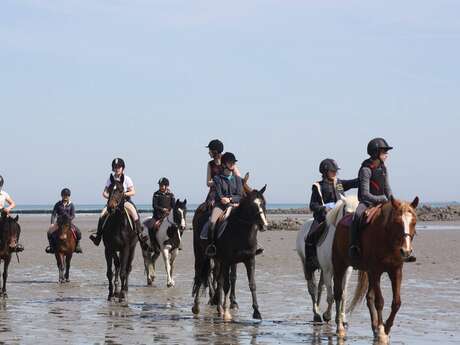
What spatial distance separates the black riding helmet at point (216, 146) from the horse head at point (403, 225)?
197 inches

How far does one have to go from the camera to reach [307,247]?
14.7 m

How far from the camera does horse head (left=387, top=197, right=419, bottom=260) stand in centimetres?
1141

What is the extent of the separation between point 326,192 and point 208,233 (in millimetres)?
2182

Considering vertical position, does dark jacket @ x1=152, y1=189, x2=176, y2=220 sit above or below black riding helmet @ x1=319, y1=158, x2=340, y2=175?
below

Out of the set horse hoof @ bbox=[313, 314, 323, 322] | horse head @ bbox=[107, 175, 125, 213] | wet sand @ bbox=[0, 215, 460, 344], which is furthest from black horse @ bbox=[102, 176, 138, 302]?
horse hoof @ bbox=[313, 314, 323, 322]

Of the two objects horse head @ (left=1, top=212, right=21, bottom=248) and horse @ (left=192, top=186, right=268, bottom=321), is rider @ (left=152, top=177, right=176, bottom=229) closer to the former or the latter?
horse head @ (left=1, top=212, right=21, bottom=248)

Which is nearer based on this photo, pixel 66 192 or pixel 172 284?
pixel 172 284

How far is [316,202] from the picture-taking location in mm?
14445

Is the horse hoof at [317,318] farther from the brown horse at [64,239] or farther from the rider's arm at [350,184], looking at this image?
the brown horse at [64,239]

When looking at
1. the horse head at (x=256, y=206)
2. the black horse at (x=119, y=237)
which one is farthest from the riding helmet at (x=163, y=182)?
the horse head at (x=256, y=206)

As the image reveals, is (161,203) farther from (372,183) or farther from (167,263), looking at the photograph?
(372,183)

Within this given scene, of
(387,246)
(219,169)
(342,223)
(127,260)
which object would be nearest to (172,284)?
(127,260)

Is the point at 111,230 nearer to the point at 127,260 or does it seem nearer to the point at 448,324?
the point at 127,260

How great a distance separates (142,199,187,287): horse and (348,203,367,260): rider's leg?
28.6 feet
